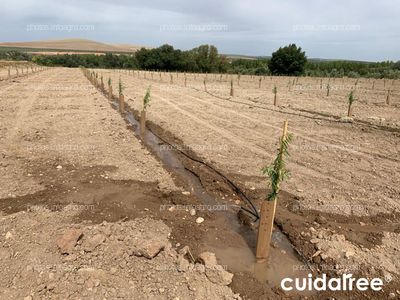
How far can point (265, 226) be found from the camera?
4312mm

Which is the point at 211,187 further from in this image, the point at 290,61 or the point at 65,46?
the point at 65,46

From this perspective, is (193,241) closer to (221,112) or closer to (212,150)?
(212,150)

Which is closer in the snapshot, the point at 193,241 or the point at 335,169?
the point at 193,241

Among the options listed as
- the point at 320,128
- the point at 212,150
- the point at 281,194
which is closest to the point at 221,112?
the point at 320,128

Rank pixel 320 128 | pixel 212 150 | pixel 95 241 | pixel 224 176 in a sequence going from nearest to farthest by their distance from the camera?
pixel 95 241, pixel 224 176, pixel 212 150, pixel 320 128

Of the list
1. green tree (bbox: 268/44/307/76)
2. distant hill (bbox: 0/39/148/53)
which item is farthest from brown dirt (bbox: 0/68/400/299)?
distant hill (bbox: 0/39/148/53)

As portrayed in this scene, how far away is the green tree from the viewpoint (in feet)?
202

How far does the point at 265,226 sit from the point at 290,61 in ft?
203

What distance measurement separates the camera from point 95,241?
4.65 m

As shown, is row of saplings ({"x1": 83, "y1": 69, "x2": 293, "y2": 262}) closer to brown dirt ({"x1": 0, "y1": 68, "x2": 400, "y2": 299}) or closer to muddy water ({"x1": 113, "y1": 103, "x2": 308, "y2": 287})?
muddy water ({"x1": 113, "y1": 103, "x2": 308, "y2": 287})

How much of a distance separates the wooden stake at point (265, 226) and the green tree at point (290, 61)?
201 ft

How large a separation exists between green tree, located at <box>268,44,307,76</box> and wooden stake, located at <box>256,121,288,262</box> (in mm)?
61397

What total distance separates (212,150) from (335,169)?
3265 mm

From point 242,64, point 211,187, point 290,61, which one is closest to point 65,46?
point 242,64
